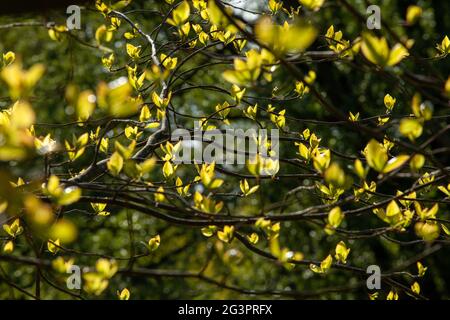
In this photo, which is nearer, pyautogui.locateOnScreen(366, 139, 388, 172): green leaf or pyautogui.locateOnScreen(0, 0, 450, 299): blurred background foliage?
pyautogui.locateOnScreen(366, 139, 388, 172): green leaf

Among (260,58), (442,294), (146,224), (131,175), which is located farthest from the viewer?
(146,224)

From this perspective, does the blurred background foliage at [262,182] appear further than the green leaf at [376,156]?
Yes

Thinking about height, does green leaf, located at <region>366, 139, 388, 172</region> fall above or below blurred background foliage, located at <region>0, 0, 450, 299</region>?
below

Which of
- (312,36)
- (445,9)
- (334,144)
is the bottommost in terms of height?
(312,36)

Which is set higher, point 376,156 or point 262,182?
point 262,182

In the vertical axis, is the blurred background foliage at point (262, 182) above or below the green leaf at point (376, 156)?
above

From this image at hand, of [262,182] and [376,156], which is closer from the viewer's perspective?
[376,156]

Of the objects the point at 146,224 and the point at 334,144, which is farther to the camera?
the point at 146,224

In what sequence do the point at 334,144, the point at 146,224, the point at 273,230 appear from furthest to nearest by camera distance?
the point at 146,224, the point at 334,144, the point at 273,230

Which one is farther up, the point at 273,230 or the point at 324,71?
the point at 324,71

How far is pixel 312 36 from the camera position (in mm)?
1205

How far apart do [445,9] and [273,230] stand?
6.98 metres

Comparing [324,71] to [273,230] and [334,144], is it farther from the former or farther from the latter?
[273,230]

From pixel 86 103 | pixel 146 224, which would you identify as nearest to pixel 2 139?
pixel 86 103
